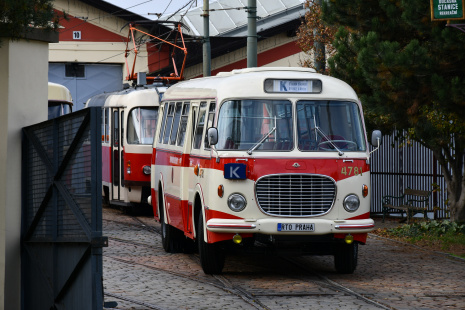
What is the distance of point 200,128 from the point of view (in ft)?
45.9

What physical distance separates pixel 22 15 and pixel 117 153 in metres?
15.1

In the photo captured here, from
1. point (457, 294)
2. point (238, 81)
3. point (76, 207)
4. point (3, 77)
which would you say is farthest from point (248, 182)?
point (76, 207)

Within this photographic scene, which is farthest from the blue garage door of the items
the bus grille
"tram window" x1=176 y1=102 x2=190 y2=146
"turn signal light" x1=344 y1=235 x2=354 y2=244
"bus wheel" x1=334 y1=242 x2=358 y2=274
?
"turn signal light" x1=344 y1=235 x2=354 y2=244

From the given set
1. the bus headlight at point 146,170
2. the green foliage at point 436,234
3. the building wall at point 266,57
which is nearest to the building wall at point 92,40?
the building wall at point 266,57

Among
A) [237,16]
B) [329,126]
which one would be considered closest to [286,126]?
[329,126]

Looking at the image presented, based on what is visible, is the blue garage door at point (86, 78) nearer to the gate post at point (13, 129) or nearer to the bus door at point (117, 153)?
the bus door at point (117, 153)

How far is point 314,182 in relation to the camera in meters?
12.6

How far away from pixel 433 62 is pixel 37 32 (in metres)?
7.16

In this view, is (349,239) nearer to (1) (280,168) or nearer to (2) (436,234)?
(1) (280,168)

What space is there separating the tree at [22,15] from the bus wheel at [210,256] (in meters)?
4.78

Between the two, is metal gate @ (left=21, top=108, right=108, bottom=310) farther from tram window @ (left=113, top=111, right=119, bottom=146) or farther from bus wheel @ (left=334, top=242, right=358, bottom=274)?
tram window @ (left=113, top=111, right=119, bottom=146)

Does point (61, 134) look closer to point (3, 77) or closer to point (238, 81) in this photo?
point (3, 77)

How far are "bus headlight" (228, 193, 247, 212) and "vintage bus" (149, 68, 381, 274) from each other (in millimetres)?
12

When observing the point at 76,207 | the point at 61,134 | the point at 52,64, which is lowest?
the point at 76,207
